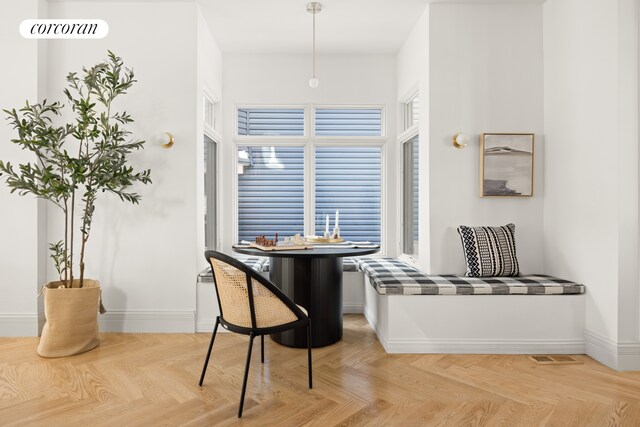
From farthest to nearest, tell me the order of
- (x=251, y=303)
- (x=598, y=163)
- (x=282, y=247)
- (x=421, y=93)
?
(x=421, y=93), (x=282, y=247), (x=598, y=163), (x=251, y=303)

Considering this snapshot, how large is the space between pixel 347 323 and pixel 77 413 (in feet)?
7.60

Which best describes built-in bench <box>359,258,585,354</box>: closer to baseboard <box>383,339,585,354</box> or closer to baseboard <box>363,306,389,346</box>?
baseboard <box>383,339,585,354</box>

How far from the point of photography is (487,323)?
122 inches

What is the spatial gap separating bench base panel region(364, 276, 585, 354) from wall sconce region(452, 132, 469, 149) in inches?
49.7

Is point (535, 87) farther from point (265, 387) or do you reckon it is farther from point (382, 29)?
point (265, 387)

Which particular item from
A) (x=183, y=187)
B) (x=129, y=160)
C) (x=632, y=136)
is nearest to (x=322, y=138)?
(x=183, y=187)

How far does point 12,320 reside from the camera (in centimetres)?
344

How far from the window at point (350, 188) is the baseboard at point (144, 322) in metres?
1.82

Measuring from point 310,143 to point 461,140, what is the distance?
6.06ft

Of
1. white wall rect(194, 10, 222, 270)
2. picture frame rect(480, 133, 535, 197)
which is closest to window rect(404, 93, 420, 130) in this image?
picture frame rect(480, 133, 535, 197)

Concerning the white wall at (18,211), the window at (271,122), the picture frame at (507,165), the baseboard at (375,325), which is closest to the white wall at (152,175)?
the white wall at (18,211)

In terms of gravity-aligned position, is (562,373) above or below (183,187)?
below

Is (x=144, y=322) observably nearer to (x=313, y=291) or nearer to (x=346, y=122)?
(x=313, y=291)

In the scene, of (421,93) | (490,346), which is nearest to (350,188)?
(421,93)
